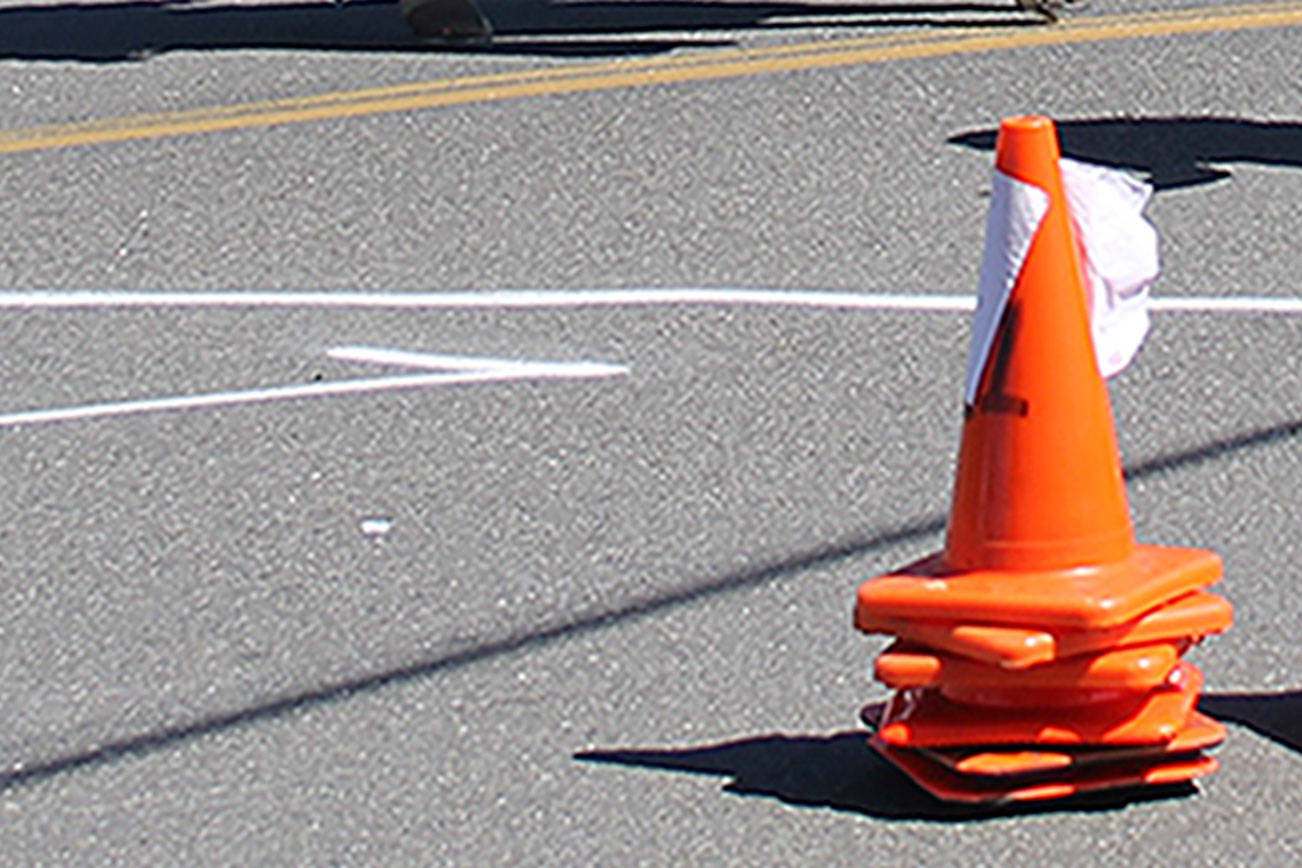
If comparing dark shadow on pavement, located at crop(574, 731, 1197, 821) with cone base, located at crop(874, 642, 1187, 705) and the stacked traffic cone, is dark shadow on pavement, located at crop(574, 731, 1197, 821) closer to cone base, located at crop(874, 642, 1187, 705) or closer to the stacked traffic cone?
the stacked traffic cone

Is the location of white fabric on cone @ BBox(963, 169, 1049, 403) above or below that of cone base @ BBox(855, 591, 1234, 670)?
above

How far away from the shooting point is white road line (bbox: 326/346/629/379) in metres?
6.59

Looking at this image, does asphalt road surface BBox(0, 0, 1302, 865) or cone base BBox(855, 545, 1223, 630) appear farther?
asphalt road surface BBox(0, 0, 1302, 865)

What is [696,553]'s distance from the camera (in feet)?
17.7

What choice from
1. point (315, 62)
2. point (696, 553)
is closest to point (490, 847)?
point (696, 553)

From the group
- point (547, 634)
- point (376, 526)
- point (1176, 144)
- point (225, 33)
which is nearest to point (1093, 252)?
point (547, 634)

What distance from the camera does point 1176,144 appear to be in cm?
875

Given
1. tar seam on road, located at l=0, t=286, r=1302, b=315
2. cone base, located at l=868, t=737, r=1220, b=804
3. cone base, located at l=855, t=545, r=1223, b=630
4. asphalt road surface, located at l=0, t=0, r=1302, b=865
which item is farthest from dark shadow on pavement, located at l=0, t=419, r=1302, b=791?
tar seam on road, located at l=0, t=286, r=1302, b=315

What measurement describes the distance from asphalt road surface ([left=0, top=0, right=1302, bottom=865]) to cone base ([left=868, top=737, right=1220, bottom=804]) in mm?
37

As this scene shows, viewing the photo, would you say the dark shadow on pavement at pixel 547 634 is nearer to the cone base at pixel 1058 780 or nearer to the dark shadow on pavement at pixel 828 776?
the dark shadow on pavement at pixel 828 776

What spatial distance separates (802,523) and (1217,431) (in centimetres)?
105

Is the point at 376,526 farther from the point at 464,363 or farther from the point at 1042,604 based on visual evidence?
the point at 1042,604

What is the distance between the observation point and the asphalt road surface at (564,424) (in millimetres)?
4363

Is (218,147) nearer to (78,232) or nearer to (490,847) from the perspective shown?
(78,232)
